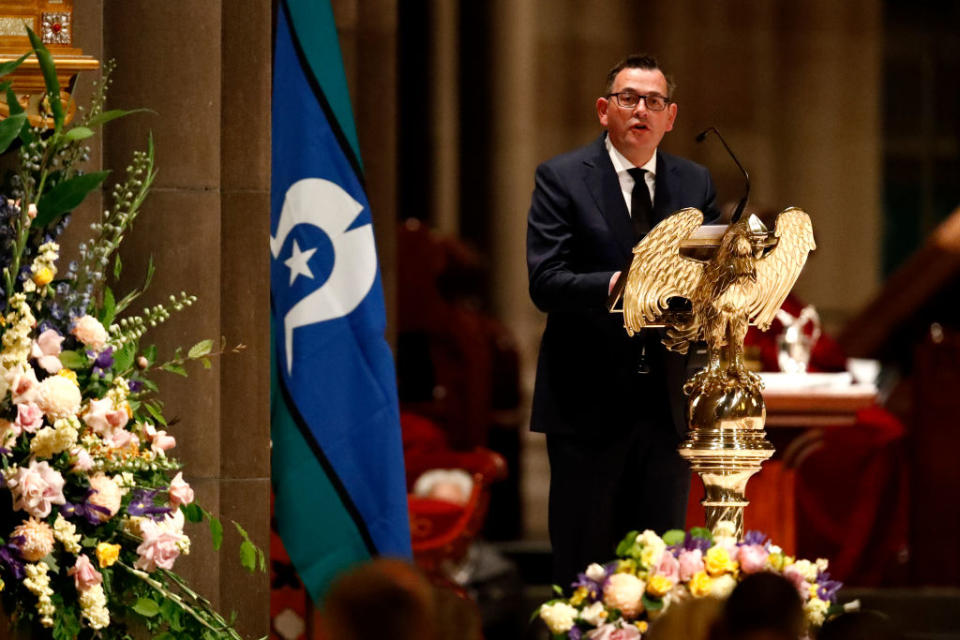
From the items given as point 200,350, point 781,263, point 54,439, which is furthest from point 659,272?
point 54,439

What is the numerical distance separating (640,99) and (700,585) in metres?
1.38

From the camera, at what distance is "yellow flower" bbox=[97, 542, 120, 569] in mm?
4363

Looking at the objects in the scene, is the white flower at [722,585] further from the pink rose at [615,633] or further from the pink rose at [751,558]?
the pink rose at [615,633]

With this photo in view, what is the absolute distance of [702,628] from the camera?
3170mm

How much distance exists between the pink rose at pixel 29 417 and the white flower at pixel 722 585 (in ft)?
5.00

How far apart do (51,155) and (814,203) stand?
9.34m

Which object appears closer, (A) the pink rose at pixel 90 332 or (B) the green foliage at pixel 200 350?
(A) the pink rose at pixel 90 332

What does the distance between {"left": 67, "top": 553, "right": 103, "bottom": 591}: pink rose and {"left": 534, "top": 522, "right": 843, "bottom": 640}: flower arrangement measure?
1.01m

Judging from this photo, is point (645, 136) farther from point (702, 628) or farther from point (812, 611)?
point (702, 628)

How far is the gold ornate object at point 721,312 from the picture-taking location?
4699 mm

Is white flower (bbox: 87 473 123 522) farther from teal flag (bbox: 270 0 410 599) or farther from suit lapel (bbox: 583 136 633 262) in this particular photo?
teal flag (bbox: 270 0 410 599)

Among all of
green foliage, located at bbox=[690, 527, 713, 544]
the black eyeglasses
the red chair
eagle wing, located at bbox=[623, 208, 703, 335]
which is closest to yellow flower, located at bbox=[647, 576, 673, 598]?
green foliage, located at bbox=[690, 527, 713, 544]

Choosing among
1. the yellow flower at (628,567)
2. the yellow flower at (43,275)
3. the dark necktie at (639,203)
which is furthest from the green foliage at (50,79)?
the yellow flower at (628,567)

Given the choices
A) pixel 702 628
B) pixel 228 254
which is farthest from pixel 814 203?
pixel 702 628
